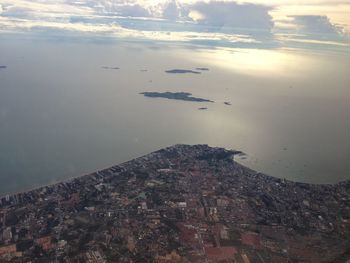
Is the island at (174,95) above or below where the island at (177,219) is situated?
below

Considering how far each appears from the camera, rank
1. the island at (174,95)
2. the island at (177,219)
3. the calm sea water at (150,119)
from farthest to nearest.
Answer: the island at (174,95) → the calm sea water at (150,119) → the island at (177,219)

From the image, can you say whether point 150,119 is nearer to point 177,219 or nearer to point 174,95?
point 174,95

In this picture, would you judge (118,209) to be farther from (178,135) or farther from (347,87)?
(347,87)

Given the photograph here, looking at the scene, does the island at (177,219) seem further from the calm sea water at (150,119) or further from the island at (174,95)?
the island at (174,95)

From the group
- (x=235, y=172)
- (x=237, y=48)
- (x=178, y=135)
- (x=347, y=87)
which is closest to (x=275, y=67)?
(x=347, y=87)

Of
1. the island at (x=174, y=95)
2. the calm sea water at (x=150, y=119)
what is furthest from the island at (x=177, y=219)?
the island at (x=174, y=95)

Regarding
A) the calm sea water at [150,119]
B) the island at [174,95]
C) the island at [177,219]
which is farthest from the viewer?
the island at [174,95]

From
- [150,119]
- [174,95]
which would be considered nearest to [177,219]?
[150,119]
